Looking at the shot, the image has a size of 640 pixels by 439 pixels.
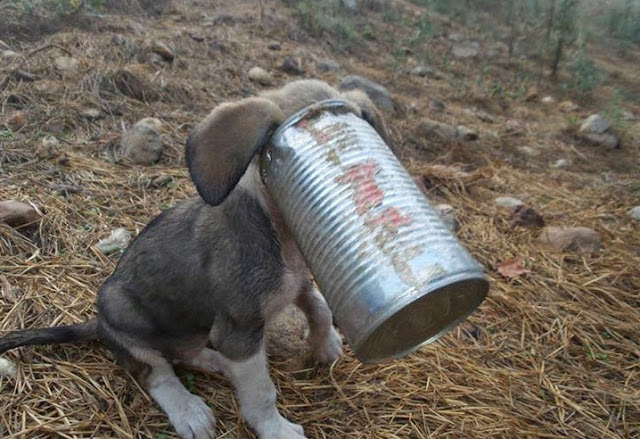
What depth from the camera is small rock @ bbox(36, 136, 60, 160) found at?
443 cm

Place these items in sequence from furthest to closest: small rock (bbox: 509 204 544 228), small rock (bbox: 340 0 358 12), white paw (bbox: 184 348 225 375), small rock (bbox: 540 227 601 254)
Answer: small rock (bbox: 340 0 358 12), small rock (bbox: 509 204 544 228), small rock (bbox: 540 227 601 254), white paw (bbox: 184 348 225 375)

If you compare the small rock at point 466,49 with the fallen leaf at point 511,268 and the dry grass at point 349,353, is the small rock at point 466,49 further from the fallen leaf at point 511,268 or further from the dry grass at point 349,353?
the fallen leaf at point 511,268

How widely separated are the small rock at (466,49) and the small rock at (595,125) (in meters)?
3.17

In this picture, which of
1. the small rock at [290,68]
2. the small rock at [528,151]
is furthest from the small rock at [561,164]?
the small rock at [290,68]

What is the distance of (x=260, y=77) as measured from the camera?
6777mm

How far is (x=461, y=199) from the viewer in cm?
504

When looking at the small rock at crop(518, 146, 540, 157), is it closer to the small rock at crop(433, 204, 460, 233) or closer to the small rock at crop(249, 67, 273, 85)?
the small rock at crop(433, 204, 460, 233)

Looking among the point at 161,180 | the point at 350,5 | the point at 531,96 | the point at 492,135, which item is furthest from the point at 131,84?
the point at 350,5

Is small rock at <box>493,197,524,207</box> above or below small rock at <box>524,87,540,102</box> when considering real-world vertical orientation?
above

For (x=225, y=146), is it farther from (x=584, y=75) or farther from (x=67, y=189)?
(x=584, y=75)

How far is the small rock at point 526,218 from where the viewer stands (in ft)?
15.2

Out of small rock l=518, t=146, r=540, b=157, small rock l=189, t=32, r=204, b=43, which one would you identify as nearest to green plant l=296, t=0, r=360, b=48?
small rock l=189, t=32, r=204, b=43

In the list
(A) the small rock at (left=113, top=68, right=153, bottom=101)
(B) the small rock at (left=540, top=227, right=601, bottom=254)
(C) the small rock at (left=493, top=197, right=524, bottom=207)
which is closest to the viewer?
(B) the small rock at (left=540, top=227, right=601, bottom=254)

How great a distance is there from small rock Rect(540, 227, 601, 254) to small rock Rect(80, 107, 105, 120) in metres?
3.83
